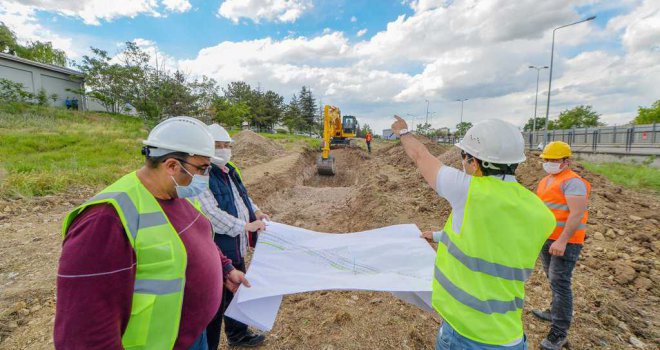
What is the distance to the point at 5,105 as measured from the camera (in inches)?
843

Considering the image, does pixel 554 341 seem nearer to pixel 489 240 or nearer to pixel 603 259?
pixel 489 240

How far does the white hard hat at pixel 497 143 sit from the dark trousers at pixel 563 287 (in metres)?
2.04

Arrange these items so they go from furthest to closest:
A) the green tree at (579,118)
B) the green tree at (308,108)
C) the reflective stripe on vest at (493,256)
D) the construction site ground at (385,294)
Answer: the green tree at (308,108), the green tree at (579,118), the construction site ground at (385,294), the reflective stripe on vest at (493,256)

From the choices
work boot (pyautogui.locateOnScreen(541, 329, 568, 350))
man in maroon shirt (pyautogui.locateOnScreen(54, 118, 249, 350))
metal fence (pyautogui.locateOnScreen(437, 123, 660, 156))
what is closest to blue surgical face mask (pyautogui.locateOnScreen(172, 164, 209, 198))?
man in maroon shirt (pyautogui.locateOnScreen(54, 118, 249, 350))

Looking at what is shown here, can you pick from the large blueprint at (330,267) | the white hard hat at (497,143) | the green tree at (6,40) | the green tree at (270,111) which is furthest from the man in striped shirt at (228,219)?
the green tree at (270,111)

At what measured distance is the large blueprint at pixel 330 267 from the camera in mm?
2174

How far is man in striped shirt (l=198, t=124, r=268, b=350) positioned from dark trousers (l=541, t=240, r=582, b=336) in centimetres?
288

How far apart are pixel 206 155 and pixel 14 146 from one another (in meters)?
16.6

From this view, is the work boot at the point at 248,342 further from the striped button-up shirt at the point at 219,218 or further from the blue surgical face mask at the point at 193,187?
the blue surgical face mask at the point at 193,187

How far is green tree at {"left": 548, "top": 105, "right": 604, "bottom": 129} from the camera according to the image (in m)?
49.8

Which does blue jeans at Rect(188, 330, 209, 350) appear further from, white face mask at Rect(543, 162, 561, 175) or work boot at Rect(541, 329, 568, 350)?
white face mask at Rect(543, 162, 561, 175)

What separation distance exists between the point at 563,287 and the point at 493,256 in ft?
7.15

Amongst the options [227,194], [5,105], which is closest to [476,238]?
[227,194]

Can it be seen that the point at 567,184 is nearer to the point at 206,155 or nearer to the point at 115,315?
the point at 206,155
